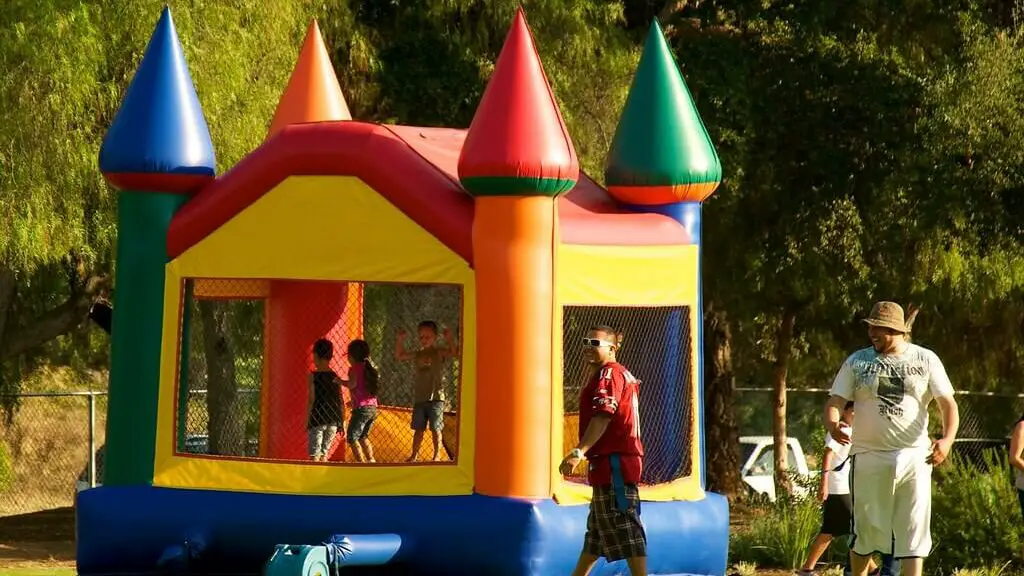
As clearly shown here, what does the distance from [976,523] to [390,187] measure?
5.52 m

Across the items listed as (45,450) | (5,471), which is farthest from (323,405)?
(45,450)

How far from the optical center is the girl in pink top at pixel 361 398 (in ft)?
40.4

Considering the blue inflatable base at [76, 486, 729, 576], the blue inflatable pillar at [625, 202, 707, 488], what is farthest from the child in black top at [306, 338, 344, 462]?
the blue inflatable pillar at [625, 202, 707, 488]

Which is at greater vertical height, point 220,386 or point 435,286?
point 435,286

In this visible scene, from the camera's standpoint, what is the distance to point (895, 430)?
9.40 meters

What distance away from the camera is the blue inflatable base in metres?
9.93

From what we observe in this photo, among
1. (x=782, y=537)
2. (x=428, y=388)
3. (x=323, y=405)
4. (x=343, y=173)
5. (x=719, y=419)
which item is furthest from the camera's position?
(x=719, y=419)

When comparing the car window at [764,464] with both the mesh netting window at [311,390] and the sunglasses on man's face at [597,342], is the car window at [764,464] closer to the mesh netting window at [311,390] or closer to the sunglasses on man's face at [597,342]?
the mesh netting window at [311,390]

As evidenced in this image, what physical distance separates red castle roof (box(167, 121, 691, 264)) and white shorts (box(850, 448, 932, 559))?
226cm

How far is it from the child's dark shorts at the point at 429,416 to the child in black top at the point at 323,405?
55cm

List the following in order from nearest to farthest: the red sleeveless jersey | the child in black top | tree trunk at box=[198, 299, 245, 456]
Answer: the red sleeveless jersey, the child in black top, tree trunk at box=[198, 299, 245, 456]

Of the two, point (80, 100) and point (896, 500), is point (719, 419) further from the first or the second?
point (896, 500)

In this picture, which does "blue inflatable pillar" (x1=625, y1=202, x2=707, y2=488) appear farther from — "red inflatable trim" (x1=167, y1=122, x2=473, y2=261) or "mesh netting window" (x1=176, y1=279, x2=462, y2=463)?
"red inflatable trim" (x1=167, y1=122, x2=473, y2=261)

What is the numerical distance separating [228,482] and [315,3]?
24.2 ft
